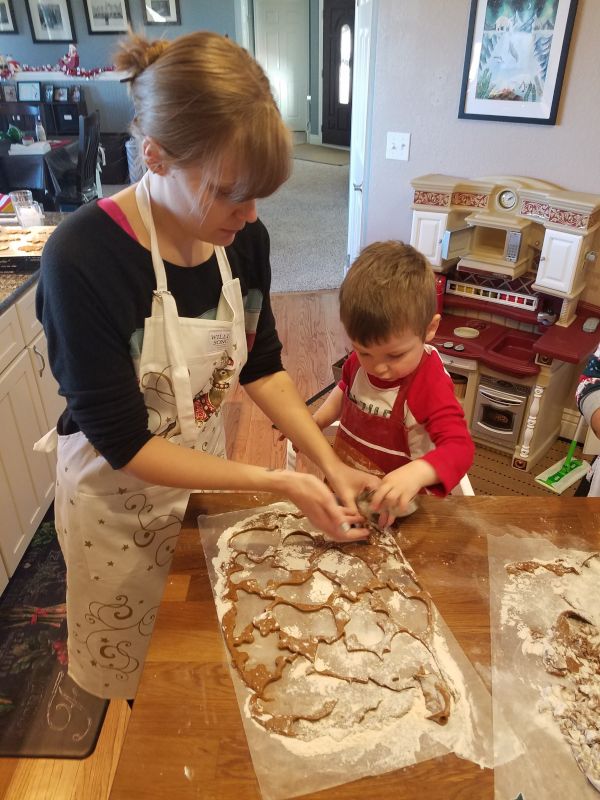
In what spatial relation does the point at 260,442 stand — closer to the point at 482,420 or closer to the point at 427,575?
the point at 482,420

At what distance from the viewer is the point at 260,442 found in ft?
8.75

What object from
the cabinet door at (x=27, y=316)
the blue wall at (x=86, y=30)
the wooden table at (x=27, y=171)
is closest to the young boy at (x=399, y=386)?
the cabinet door at (x=27, y=316)

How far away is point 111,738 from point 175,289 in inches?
46.8

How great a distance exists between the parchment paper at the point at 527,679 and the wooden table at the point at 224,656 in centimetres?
2

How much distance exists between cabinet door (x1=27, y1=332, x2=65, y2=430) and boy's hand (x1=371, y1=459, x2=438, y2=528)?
1.47m

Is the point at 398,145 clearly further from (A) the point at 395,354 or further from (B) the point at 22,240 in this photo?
(A) the point at 395,354

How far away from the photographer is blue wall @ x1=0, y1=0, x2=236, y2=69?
634cm

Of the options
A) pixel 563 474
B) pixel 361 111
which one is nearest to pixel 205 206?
pixel 563 474

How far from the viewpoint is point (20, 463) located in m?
1.93

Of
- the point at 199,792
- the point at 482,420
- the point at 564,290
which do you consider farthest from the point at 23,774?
the point at 564,290

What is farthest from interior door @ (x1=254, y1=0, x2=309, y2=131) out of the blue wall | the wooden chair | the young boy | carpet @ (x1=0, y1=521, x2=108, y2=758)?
the young boy

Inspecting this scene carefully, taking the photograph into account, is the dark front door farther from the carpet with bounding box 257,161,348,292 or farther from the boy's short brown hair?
the boy's short brown hair

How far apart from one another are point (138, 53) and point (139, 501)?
66 centimetres

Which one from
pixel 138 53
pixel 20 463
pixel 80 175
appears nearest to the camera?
pixel 138 53
